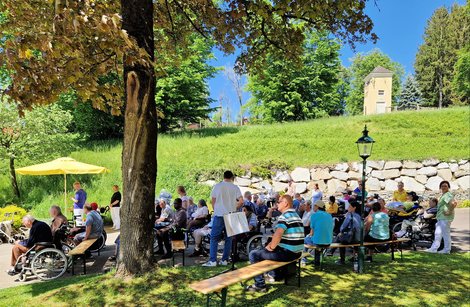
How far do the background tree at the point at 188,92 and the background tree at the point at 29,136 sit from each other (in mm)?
10952

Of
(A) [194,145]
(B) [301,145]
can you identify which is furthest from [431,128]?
(A) [194,145]

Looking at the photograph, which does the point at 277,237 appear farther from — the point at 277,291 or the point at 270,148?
the point at 270,148

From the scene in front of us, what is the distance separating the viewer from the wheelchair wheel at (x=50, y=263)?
7.18 m

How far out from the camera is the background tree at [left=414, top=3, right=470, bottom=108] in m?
51.5

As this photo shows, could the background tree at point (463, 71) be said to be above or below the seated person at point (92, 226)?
above

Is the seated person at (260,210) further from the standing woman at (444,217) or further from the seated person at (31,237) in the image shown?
the seated person at (31,237)

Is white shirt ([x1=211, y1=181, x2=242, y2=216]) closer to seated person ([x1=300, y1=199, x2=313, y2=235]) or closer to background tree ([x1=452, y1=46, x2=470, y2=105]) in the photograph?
seated person ([x1=300, y1=199, x2=313, y2=235])

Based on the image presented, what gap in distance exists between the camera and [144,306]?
16.6ft

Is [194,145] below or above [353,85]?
below

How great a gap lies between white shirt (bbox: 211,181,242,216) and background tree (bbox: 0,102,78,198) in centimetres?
1025

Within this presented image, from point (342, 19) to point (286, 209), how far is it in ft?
15.8

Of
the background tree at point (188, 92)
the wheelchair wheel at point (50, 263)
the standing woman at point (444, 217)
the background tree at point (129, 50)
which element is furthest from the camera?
the background tree at point (188, 92)

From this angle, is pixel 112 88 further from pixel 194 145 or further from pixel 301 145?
pixel 301 145

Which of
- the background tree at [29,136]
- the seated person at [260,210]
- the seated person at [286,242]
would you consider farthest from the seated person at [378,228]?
the background tree at [29,136]
